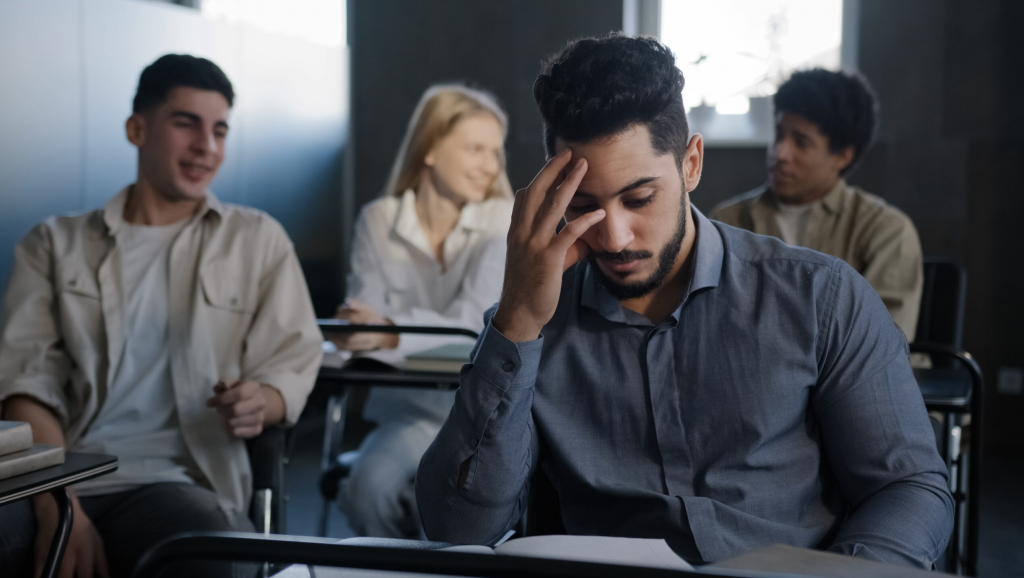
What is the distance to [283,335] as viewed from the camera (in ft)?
6.33

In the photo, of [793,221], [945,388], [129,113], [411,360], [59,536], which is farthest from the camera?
[129,113]

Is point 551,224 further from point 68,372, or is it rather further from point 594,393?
point 68,372

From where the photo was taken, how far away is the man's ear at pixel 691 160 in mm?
1312

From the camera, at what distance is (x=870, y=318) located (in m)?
1.18

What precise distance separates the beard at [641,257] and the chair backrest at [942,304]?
156 cm

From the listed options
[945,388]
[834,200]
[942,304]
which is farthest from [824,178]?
[945,388]

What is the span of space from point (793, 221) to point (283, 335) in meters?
1.65

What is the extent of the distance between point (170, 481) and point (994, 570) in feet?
8.22

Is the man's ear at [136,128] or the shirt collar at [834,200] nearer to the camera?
the man's ear at [136,128]

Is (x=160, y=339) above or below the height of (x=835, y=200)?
below

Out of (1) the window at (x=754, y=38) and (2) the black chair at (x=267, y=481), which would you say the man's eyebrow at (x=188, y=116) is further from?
(1) the window at (x=754, y=38)

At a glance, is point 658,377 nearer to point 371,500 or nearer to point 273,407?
point 273,407

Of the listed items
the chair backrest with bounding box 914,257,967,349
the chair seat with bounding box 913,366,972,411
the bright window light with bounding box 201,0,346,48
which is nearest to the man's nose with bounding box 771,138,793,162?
the chair backrest with bounding box 914,257,967,349

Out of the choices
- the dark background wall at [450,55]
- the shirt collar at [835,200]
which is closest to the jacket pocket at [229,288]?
the shirt collar at [835,200]
